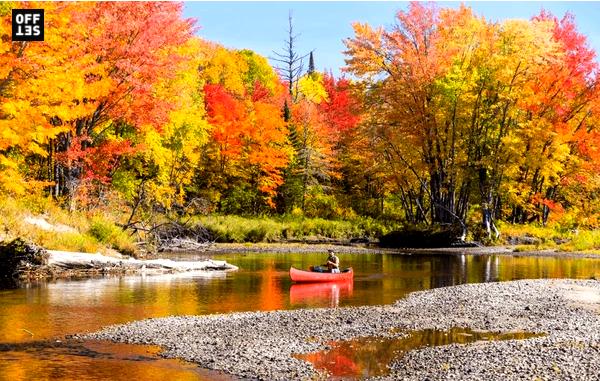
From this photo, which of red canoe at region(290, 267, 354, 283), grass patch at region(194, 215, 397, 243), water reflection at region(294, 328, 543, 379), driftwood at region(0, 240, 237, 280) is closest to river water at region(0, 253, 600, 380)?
red canoe at region(290, 267, 354, 283)

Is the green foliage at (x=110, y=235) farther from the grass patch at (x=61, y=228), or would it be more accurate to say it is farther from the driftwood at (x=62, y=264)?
the driftwood at (x=62, y=264)

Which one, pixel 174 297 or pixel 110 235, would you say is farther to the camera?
pixel 110 235

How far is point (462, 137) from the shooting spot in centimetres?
5328

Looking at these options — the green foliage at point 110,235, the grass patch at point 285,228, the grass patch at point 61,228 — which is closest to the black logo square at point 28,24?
the grass patch at point 61,228

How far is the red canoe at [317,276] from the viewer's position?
28.9 meters

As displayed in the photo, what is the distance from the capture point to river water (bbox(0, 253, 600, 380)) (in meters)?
14.2

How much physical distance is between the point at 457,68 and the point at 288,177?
21517 millimetres

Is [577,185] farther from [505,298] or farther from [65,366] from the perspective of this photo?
[65,366]

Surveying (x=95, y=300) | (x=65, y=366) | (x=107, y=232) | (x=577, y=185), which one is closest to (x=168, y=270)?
(x=107, y=232)

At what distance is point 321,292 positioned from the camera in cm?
2711

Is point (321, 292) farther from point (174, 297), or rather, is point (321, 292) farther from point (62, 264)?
point (62, 264)

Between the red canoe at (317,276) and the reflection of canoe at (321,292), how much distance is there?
0.61ft

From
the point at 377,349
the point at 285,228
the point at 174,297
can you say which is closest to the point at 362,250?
the point at 285,228

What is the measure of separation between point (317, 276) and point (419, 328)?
11040 mm
